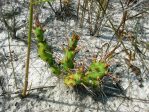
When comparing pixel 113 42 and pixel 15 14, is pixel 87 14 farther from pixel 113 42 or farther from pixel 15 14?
pixel 15 14

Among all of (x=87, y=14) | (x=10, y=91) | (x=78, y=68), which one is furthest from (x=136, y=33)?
(x=10, y=91)

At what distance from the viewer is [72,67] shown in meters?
1.42

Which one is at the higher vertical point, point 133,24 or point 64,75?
point 133,24

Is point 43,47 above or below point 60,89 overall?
Result: above

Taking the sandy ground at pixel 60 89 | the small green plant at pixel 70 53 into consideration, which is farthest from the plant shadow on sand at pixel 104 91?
the small green plant at pixel 70 53

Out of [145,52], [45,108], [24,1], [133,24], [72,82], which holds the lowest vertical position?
[45,108]

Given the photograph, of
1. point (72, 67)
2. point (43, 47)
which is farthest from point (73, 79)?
point (43, 47)

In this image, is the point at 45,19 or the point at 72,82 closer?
the point at 72,82

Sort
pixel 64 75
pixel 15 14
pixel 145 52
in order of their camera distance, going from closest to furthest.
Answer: pixel 64 75, pixel 145 52, pixel 15 14

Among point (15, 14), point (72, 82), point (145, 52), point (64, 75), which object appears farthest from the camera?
point (15, 14)

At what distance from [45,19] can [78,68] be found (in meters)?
0.55

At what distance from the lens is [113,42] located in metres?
1.75

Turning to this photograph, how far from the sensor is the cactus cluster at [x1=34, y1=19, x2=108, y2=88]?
1.33m

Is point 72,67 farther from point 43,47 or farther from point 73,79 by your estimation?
point 43,47
